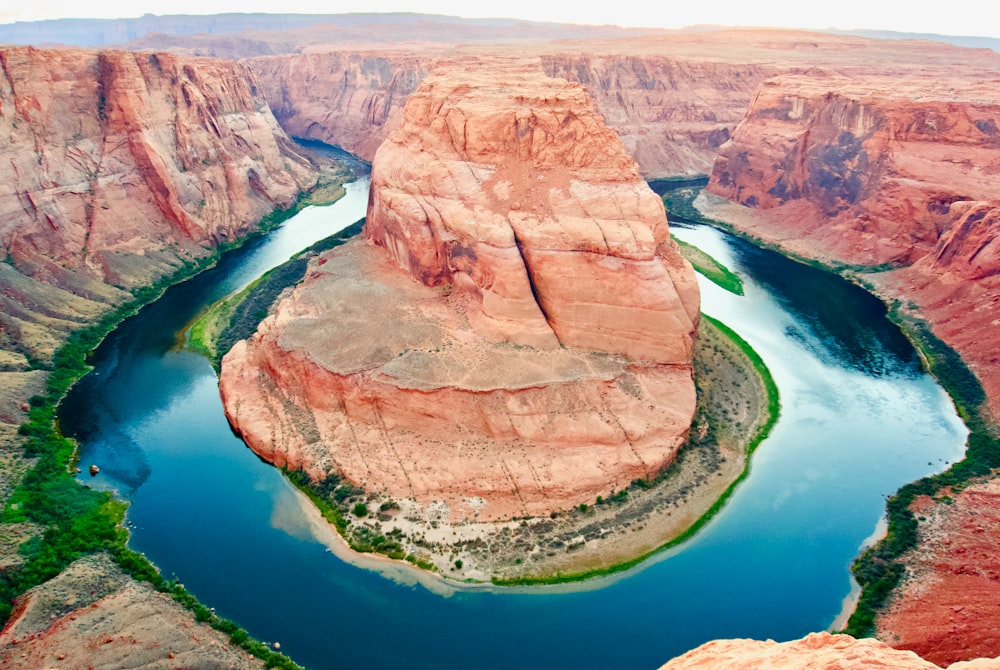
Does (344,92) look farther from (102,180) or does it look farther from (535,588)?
(535,588)

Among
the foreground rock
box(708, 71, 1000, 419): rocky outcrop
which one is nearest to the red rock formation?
box(708, 71, 1000, 419): rocky outcrop

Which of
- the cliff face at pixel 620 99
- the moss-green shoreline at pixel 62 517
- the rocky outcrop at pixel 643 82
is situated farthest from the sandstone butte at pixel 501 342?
the rocky outcrop at pixel 643 82

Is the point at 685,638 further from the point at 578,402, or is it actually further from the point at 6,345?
the point at 6,345

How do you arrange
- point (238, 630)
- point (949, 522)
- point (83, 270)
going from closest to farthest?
point (238, 630) < point (949, 522) < point (83, 270)

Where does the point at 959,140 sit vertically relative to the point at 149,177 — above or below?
above

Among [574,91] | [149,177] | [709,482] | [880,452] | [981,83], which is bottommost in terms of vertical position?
[709,482]

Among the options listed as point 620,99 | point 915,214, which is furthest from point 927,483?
point 620,99

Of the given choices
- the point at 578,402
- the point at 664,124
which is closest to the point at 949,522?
the point at 578,402
